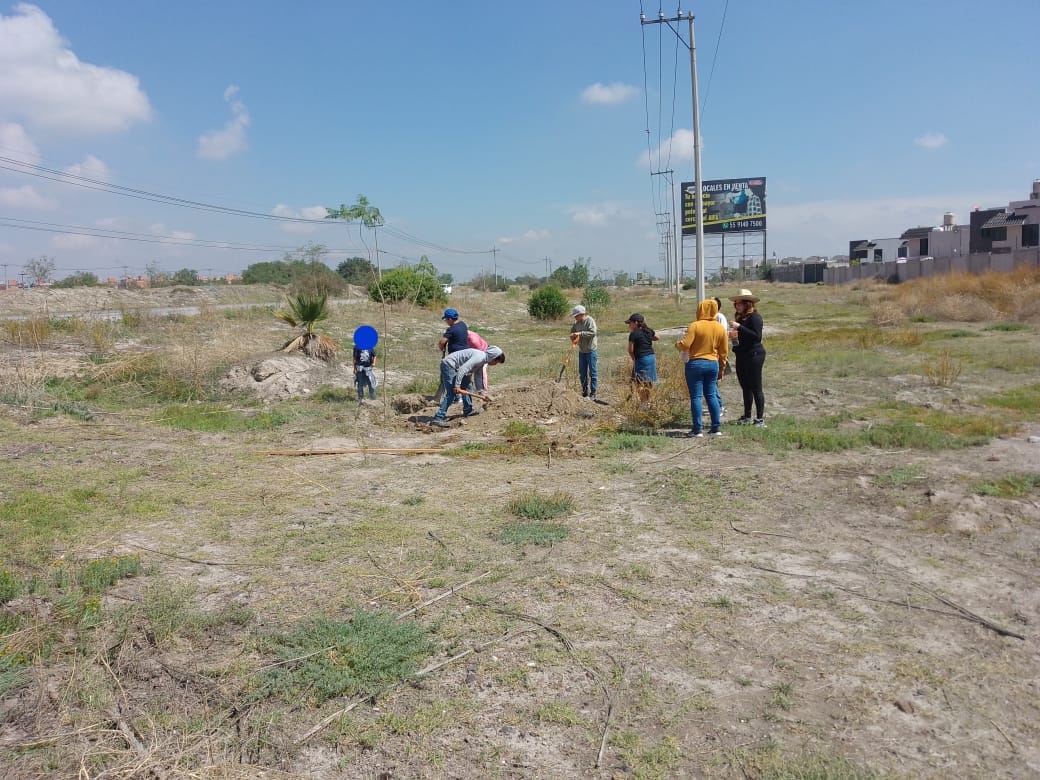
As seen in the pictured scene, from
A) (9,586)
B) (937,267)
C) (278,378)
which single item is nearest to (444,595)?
(9,586)

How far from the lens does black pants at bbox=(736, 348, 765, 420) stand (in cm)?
901

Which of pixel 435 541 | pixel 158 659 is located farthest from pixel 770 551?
pixel 158 659

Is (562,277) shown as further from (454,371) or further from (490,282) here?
(454,371)

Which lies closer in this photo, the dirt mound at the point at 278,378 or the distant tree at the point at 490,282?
the dirt mound at the point at 278,378

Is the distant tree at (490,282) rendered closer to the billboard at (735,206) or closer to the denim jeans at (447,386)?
the billboard at (735,206)

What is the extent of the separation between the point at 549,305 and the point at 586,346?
23243mm

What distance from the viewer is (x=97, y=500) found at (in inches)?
259

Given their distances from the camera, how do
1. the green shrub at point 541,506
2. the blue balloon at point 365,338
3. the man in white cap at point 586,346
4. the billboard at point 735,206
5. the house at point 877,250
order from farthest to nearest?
the house at point 877,250 < the billboard at point 735,206 < the man in white cap at point 586,346 < the blue balloon at point 365,338 < the green shrub at point 541,506

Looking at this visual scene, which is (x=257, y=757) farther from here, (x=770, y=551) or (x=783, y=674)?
(x=770, y=551)

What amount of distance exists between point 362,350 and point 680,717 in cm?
878

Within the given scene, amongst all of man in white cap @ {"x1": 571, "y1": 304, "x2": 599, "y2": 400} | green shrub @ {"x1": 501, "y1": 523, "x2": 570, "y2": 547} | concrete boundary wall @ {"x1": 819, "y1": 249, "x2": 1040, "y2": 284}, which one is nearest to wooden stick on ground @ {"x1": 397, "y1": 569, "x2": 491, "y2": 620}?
green shrub @ {"x1": 501, "y1": 523, "x2": 570, "y2": 547}

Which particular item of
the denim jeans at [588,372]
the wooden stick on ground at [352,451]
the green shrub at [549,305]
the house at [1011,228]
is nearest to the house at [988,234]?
the house at [1011,228]

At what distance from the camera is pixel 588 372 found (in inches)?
461

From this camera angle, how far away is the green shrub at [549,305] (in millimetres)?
34219
